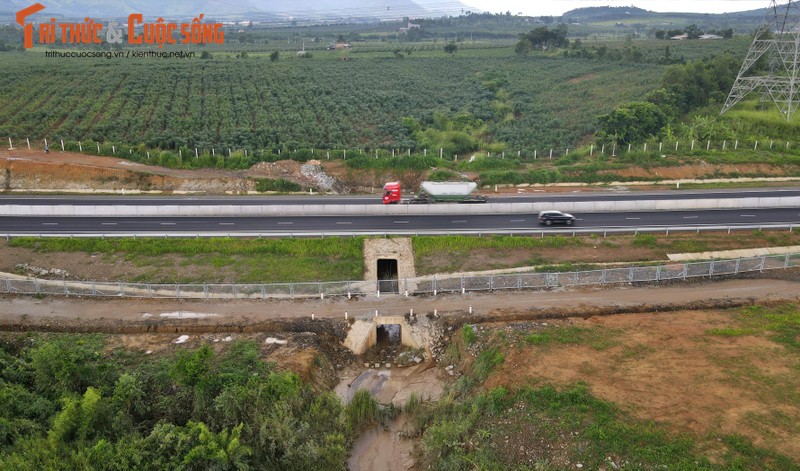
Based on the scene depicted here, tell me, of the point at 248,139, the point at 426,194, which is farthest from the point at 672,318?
the point at 248,139

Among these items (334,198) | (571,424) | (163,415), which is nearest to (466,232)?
(334,198)

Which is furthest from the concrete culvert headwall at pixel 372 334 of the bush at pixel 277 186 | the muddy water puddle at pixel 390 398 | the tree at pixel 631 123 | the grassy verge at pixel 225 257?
the tree at pixel 631 123

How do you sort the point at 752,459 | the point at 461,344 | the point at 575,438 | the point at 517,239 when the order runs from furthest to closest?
the point at 517,239, the point at 461,344, the point at 575,438, the point at 752,459

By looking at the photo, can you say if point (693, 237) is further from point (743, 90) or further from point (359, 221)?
point (743, 90)

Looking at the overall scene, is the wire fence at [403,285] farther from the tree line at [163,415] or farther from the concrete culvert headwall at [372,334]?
the tree line at [163,415]

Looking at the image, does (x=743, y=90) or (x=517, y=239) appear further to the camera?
(x=743, y=90)

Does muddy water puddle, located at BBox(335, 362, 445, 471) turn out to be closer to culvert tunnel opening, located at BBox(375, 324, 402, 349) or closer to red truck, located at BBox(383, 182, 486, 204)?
culvert tunnel opening, located at BBox(375, 324, 402, 349)

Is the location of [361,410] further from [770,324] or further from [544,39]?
[544,39]
